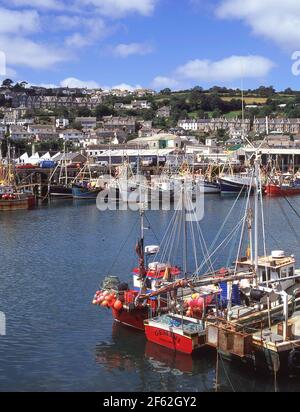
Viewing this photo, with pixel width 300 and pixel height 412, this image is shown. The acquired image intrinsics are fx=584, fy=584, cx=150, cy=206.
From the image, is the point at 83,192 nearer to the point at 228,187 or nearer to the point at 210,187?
the point at 210,187

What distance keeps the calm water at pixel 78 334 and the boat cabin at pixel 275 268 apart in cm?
347

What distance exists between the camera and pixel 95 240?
33688 mm

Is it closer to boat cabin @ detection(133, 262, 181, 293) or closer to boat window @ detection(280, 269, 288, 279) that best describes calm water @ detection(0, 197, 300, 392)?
boat cabin @ detection(133, 262, 181, 293)

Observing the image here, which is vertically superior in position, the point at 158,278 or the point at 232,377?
the point at 158,278

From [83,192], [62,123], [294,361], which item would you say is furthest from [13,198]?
[62,123]

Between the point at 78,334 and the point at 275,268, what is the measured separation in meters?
6.23

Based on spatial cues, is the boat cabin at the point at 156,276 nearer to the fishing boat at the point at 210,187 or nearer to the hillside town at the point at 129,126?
the fishing boat at the point at 210,187

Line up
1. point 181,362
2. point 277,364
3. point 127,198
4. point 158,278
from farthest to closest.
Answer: point 127,198 → point 158,278 → point 181,362 → point 277,364

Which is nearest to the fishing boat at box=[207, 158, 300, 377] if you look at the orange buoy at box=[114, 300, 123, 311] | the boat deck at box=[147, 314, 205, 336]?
the boat deck at box=[147, 314, 205, 336]

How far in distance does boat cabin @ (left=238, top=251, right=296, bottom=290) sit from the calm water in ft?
11.4

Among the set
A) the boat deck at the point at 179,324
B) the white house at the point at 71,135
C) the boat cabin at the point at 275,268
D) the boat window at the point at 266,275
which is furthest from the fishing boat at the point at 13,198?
the white house at the point at 71,135

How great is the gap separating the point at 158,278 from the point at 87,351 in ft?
11.7
